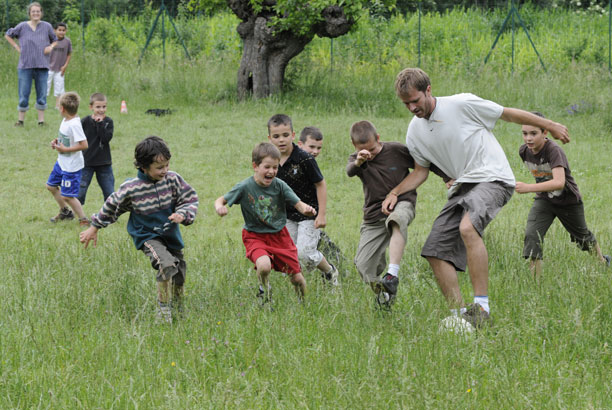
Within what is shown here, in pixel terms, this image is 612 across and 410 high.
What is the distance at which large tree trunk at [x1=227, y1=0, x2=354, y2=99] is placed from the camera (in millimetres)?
18094

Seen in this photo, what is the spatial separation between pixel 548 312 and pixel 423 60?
18.0 meters

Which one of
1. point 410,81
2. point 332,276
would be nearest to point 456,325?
point 410,81

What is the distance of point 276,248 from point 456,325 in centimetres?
177

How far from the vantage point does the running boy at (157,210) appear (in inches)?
226

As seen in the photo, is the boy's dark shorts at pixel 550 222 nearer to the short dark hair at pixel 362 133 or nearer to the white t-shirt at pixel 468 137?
the white t-shirt at pixel 468 137

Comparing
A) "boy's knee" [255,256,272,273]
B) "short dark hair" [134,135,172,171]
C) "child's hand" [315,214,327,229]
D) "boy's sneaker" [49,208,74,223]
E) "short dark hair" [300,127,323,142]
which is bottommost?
"boy's sneaker" [49,208,74,223]

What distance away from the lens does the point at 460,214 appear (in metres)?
5.88

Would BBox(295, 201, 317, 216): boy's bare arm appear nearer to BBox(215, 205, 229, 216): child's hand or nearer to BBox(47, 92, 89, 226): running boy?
BBox(215, 205, 229, 216): child's hand

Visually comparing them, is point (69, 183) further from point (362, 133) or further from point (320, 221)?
point (362, 133)

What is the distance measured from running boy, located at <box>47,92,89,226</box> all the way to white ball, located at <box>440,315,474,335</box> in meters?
6.21

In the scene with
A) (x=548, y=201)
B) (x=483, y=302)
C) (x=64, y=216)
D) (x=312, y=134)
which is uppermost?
(x=312, y=134)

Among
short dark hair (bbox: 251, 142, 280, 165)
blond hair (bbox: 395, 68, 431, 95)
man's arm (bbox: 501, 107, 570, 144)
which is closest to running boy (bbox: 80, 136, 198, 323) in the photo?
short dark hair (bbox: 251, 142, 280, 165)

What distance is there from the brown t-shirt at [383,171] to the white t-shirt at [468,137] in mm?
665

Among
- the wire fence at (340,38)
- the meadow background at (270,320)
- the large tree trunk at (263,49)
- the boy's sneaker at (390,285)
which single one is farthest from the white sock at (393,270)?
the wire fence at (340,38)
